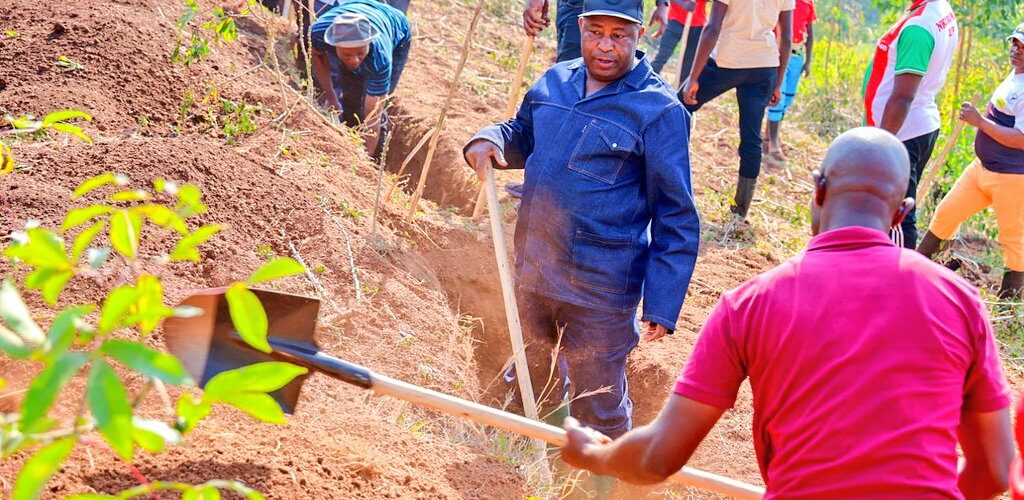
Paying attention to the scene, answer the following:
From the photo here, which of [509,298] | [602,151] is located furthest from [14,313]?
[602,151]

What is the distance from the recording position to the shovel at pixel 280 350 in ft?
8.79

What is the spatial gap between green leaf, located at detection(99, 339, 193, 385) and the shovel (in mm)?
1418

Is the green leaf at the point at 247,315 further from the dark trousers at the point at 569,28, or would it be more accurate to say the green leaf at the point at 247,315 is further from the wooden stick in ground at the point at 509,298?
the dark trousers at the point at 569,28

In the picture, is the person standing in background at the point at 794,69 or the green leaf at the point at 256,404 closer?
the green leaf at the point at 256,404

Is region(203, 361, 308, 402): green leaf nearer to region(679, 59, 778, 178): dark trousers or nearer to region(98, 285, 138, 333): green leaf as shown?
region(98, 285, 138, 333): green leaf

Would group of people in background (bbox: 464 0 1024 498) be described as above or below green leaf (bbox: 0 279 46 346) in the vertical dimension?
below

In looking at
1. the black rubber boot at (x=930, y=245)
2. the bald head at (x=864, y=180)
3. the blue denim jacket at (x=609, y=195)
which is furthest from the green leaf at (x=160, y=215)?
the black rubber boot at (x=930, y=245)

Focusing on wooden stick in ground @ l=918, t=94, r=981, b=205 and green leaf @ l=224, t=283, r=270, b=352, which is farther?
wooden stick in ground @ l=918, t=94, r=981, b=205

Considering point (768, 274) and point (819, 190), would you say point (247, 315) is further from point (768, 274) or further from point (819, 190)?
point (819, 190)

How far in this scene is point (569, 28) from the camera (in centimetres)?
550

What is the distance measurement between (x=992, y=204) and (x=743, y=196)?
1.56 metres

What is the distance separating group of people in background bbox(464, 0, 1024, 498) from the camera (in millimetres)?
1808

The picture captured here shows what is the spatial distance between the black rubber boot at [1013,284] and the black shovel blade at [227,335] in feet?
15.8

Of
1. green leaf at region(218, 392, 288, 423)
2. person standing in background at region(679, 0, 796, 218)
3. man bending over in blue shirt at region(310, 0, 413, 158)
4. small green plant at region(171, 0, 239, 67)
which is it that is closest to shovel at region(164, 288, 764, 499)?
green leaf at region(218, 392, 288, 423)
